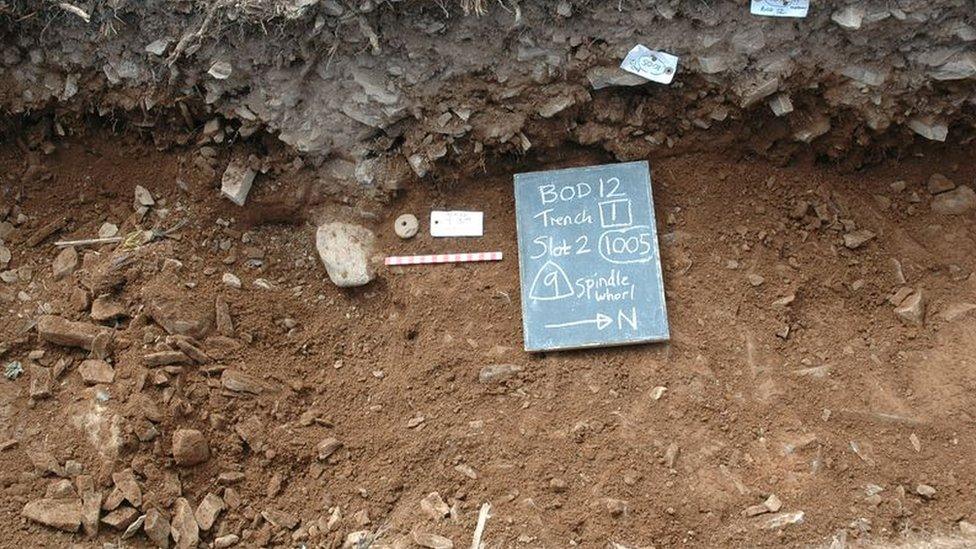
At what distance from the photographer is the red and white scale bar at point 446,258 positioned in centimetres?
408

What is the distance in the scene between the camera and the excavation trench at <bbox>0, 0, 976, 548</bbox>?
3428 millimetres

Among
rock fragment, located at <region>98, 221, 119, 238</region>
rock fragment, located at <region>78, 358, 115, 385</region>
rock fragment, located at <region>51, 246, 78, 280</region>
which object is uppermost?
rock fragment, located at <region>98, 221, 119, 238</region>

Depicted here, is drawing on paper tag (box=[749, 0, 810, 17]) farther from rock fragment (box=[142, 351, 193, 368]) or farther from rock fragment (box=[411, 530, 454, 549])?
rock fragment (box=[142, 351, 193, 368])

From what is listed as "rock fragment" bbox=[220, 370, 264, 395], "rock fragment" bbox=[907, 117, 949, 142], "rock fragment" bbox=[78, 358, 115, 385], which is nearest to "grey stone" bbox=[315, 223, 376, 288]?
"rock fragment" bbox=[220, 370, 264, 395]

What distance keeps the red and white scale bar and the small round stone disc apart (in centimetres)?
12

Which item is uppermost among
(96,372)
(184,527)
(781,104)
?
(781,104)

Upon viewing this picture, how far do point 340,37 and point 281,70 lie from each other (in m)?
0.32

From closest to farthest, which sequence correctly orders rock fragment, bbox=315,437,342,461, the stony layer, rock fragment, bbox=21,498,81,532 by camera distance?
rock fragment, bbox=21,498,81,532 < rock fragment, bbox=315,437,342,461 < the stony layer

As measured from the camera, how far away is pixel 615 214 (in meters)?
4.00

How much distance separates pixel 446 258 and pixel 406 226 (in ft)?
0.83

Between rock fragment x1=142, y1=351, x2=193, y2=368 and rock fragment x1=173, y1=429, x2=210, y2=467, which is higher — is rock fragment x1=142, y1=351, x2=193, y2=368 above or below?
above

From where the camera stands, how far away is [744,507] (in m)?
3.37

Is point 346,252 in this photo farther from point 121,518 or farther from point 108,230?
point 121,518

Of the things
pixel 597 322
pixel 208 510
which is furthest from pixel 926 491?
pixel 208 510
